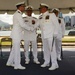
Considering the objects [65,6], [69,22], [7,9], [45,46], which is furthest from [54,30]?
[69,22]

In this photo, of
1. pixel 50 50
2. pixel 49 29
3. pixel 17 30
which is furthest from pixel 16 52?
pixel 49 29

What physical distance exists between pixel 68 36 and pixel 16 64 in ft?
29.0

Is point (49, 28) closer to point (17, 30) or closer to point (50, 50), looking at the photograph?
point (50, 50)

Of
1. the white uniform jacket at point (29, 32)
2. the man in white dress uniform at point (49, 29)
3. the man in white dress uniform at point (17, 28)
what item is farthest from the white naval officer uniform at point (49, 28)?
the white uniform jacket at point (29, 32)

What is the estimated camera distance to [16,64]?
6375 millimetres

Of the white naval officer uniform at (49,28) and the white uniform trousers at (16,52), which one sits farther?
the white uniform trousers at (16,52)

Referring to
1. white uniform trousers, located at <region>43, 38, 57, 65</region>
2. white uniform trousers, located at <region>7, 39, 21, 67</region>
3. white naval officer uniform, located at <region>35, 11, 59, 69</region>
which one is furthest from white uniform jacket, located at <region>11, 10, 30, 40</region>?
white uniform trousers, located at <region>43, 38, 57, 65</region>

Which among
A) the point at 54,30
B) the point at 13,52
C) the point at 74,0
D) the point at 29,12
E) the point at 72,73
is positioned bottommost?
the point at 72,73

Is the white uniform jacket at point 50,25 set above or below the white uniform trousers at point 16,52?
above

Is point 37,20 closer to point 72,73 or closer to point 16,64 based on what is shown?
point 16,64

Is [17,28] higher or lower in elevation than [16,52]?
higher

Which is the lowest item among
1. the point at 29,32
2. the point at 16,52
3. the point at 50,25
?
the point at 16,52

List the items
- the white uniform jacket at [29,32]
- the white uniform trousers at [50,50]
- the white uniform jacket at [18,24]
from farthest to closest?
the white uniform jacket at [29,32] < the white uniform trousers at [50,50] < the white uniform jacket at [18,24]

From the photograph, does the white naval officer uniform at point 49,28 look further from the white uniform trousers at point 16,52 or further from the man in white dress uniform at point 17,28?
the white uniform trousers at point 16,52
